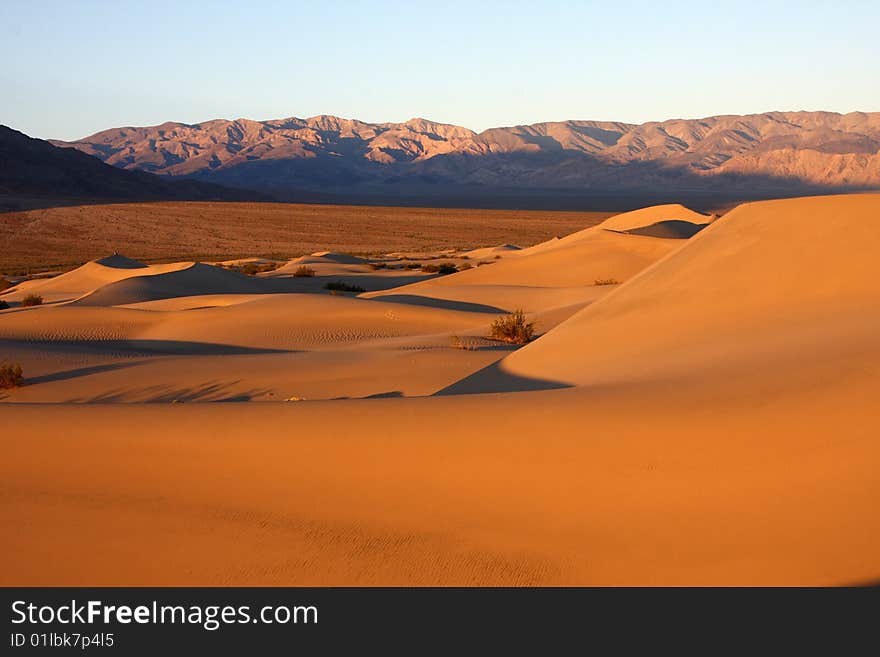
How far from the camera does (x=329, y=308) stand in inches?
757

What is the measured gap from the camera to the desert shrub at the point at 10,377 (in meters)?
→ 11.7

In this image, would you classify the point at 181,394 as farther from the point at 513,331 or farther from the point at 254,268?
the point at 254,268

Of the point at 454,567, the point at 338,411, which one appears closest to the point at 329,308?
the point at 338,411

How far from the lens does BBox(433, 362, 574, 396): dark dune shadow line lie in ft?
25.2

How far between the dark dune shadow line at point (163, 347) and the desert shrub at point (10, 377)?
355cm

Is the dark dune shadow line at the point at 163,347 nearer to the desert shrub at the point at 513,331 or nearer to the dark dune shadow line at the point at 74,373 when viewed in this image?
the dark dune shadow line at the point at 74,373

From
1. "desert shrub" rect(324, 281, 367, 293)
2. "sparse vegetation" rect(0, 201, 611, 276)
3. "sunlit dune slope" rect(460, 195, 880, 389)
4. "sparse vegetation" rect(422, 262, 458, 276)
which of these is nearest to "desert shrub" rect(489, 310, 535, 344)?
"sunlit dune slope" rect(460, 195, 880, 389)

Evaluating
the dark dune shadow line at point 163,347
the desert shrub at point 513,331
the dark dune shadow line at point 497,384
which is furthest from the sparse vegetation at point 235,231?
the dark dune shadow line at point 497,384

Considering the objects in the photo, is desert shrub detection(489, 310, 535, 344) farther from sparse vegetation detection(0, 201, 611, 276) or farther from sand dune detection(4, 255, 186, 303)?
sparse vegetation detection(0, 201, 611, 276)

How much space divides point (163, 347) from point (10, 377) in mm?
4601

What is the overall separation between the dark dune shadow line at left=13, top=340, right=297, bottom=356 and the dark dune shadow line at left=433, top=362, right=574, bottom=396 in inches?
280

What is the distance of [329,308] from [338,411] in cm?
1366

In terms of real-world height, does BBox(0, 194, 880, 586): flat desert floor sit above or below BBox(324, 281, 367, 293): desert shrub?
above

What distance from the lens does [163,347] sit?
16344 millimetres
